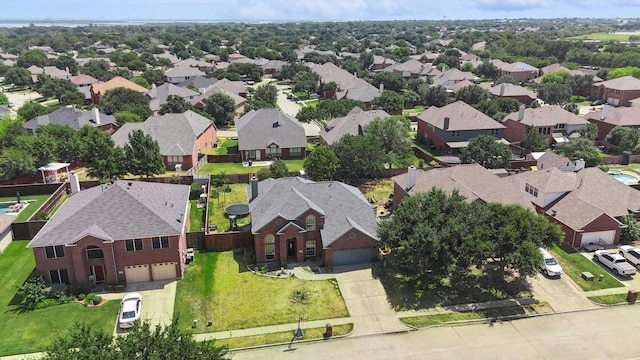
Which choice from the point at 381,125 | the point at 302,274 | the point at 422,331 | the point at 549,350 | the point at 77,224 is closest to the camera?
the point at 549,350

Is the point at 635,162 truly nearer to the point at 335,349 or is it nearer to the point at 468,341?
the point at 468,341

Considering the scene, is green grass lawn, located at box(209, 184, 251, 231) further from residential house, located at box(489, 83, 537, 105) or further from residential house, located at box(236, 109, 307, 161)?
residential house, located at box(489, 83, 537, 105)

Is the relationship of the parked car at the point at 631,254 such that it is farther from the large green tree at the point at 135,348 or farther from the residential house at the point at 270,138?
the residential house at the point at 270,138

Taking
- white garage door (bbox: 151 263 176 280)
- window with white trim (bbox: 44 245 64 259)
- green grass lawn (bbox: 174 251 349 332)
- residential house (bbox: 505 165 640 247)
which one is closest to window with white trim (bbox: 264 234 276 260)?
green grass lawn (bbox: 174 251 349 332)

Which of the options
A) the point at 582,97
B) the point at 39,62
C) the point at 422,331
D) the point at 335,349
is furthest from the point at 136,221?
the point at 39,62

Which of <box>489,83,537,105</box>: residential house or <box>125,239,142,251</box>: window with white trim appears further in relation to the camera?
<box>489,83,537,105</box>: residential house

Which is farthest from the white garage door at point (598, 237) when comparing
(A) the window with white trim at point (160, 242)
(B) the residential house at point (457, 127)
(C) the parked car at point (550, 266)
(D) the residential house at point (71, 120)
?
(D) the residential house at point (71, 120)
